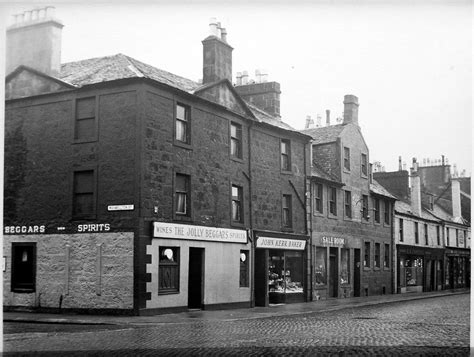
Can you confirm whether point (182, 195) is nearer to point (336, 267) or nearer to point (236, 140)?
point (236, 140)

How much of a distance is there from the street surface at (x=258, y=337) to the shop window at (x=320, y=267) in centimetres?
924

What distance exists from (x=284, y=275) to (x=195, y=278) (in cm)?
556

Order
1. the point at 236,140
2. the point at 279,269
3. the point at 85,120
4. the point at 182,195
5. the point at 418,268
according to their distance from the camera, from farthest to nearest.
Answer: the point at 418,268 < the point at 279,269 < the point at 236,140 < the point at 182,195 < the point at 85,120

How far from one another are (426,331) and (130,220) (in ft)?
27.7

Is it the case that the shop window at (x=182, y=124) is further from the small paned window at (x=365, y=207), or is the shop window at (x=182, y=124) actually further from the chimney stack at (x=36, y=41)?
the small paned window at (x=365, y=207)

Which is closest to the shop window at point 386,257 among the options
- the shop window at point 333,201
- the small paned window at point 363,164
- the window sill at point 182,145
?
the small paned window at point 363,164

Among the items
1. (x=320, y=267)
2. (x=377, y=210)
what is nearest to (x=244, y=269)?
(x=320, y=267)

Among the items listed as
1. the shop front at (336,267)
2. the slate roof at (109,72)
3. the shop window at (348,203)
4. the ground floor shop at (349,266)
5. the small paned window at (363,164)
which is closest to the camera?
the slate roof at (109,72)

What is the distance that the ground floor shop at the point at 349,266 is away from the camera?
29631 mm

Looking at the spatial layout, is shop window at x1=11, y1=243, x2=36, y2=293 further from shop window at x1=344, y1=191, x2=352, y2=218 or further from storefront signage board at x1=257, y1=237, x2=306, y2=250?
shop window at x1=344, y1=191, x2=352, y2=218

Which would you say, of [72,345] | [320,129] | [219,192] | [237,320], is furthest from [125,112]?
[320,129]

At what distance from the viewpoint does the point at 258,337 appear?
585 inches

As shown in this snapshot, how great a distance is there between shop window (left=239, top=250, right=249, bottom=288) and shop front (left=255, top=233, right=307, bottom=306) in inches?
26.1

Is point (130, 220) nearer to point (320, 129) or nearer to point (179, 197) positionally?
point (179, 197)
